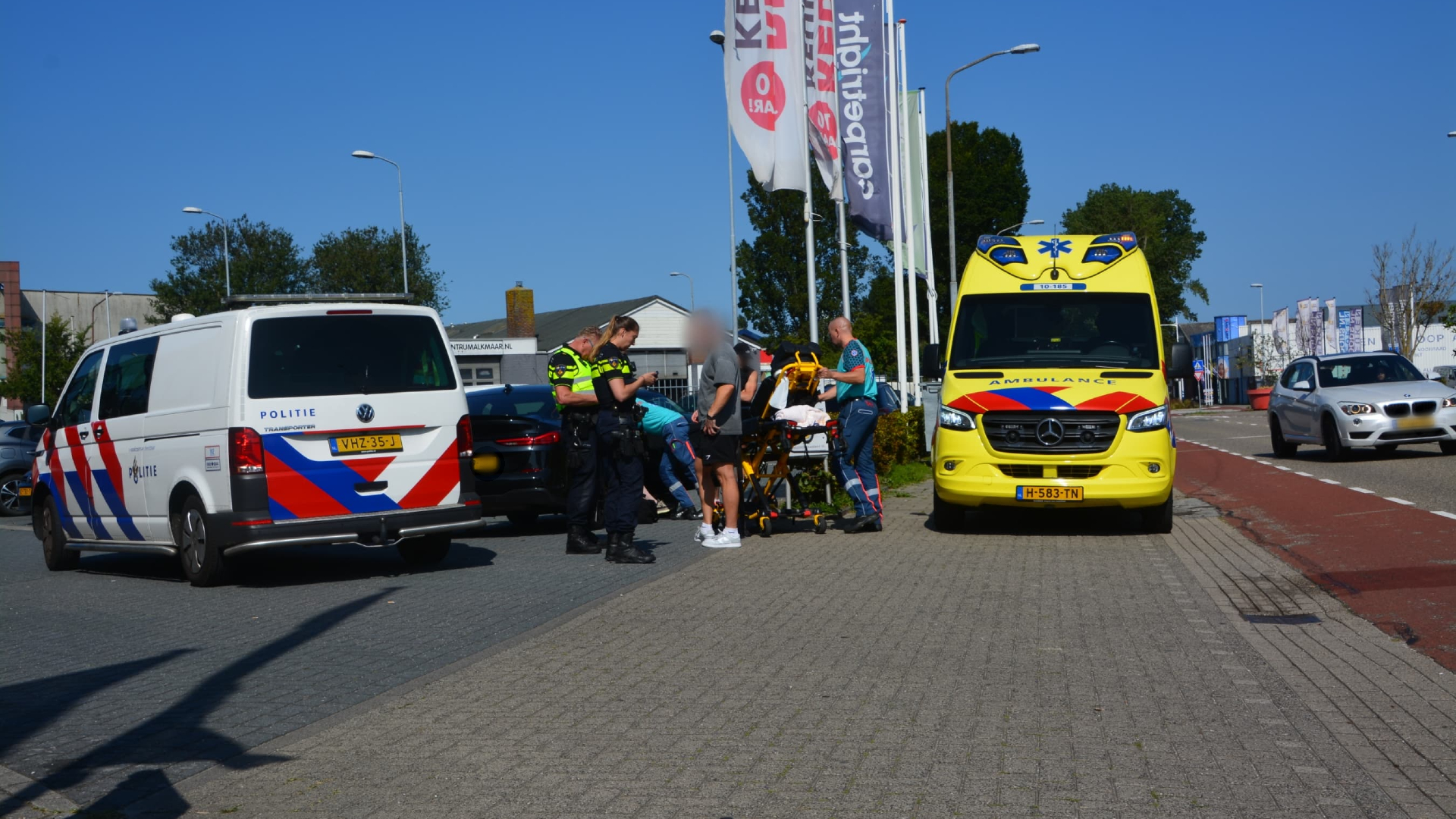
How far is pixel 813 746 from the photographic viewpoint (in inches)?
203

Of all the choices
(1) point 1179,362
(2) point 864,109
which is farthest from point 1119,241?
(2) point 864,109

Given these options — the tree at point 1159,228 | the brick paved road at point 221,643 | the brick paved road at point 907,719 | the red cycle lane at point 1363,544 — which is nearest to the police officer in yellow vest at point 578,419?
the brick paved road at point 221,643

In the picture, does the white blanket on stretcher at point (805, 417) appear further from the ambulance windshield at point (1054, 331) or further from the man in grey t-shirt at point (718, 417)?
the ambulance windshield at point (1054, 331)

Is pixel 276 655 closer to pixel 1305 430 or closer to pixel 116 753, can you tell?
pixel 116 753

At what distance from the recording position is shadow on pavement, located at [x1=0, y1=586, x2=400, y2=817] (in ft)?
15.4

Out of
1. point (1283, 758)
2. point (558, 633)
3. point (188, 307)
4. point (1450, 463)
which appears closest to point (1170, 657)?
point (1283, 758)

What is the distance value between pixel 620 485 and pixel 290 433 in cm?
254

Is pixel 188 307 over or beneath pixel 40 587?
over

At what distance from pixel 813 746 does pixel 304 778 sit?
1.79 m

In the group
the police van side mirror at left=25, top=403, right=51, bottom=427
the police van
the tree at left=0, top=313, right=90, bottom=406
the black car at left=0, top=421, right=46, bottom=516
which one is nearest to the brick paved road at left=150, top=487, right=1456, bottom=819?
the police van

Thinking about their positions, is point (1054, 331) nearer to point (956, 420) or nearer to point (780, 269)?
point (956, 420)

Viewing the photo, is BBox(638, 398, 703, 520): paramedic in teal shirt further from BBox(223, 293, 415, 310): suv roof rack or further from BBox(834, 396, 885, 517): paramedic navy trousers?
BBox(223, 293, 415, 310): suv roof rack

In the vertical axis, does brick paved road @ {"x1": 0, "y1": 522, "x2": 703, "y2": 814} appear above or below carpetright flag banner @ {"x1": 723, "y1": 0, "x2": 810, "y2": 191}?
below

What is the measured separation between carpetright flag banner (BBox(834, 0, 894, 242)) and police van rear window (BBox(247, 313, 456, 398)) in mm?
13369
